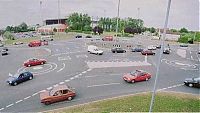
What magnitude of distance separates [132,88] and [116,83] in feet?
8.18

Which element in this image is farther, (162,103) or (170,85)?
(170,85)

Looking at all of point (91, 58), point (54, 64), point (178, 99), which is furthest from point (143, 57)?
point (178, 99)

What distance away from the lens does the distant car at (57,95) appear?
2427 cm

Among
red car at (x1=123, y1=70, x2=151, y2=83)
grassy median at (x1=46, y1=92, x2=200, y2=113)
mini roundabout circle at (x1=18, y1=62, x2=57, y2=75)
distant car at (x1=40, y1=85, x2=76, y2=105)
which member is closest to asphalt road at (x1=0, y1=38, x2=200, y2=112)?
mini roundabout circle at (x1=18, y1=62, x2=57, y2=75)

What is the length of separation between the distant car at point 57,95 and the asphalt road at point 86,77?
0.46 m

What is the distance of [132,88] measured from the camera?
27.9 meters

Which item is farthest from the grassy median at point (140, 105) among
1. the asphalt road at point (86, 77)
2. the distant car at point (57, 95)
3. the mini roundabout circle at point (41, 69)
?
the mini roundabout circle at point (41, 69)

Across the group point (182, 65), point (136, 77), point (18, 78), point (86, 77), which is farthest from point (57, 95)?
point (182, 65)

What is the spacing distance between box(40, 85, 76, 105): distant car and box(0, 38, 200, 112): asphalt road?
0.46 meters

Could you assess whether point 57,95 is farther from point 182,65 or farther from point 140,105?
point 182,65

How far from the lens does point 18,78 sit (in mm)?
31031

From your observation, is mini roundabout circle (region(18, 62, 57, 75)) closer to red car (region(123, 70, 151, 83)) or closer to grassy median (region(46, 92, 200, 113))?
red car (region(123, 70, 151, 83))

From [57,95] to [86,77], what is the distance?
8.31 meters

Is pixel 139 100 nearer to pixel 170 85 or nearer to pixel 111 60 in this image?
pixel 170 85
